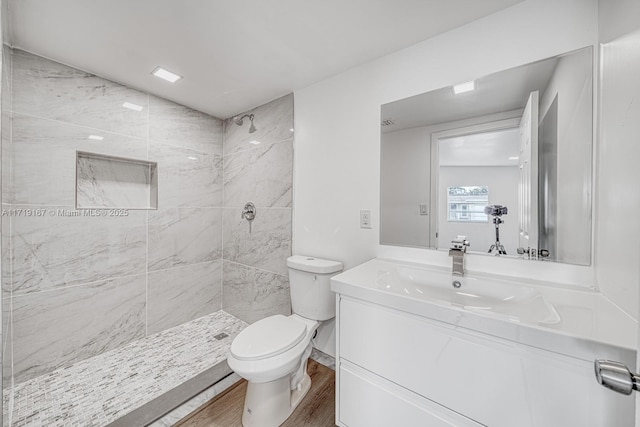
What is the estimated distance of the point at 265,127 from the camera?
7.24 feet

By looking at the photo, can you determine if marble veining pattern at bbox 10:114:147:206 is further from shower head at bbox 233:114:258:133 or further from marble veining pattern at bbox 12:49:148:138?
shower head at bbox 233:114:258:133

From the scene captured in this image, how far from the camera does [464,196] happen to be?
1.35 meters

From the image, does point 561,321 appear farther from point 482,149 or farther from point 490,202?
point 482,149

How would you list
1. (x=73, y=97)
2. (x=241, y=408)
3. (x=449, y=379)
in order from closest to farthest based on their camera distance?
(x=449, y=379), (x=241, y=408), (x=73, y=97)

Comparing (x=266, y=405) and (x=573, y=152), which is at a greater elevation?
(x=573, y=152)

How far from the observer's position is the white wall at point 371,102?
108 centimetres

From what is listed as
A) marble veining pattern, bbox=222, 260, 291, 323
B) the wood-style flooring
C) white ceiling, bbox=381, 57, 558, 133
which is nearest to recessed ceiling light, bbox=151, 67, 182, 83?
white ceiling, bbox=381, 57, 558, 133

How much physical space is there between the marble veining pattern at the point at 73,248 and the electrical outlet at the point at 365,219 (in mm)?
1793

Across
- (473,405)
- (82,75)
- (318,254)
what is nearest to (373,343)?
(473,405)

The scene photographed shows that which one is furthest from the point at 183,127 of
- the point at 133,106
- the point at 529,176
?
the point at 529,176

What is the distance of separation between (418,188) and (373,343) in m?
0.92

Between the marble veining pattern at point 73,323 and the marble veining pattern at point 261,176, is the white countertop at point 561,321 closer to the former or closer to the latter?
the marble veining pattern at point 261,176

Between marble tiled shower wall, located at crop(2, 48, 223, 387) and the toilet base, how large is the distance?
1.15 metres

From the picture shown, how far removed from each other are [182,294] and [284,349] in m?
1.49
